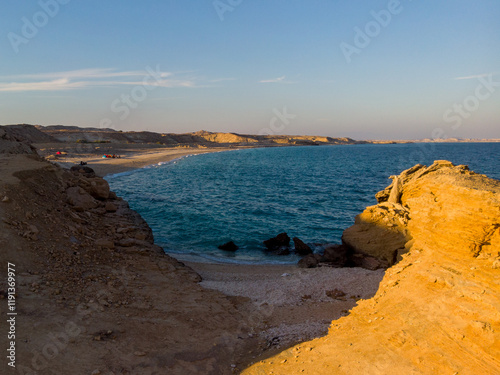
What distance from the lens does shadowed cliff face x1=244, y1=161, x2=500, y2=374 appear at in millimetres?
5121

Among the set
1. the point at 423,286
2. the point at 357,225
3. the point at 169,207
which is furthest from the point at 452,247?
the point at 169,207

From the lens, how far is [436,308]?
5809mm

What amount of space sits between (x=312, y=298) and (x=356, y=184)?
121 feet

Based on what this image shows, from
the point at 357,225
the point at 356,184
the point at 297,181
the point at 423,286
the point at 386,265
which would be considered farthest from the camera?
the point at 297,181

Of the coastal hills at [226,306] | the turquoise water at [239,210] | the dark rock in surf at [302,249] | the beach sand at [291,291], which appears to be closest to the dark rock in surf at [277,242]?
the turquoise water at [239,210]

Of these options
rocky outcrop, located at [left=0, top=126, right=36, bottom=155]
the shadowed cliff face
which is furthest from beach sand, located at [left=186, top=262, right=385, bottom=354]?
rocky outcrop, located at [left=0, top=126, right=36, bottom=155]

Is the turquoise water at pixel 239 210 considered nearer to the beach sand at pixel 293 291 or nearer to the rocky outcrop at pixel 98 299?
the beach sand at pixel 293 291

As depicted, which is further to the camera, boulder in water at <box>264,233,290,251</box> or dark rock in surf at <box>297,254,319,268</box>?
boulder in water at <box>264,233,290,251</box>

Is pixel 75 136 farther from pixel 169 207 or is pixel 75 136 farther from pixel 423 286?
pixel 423 286

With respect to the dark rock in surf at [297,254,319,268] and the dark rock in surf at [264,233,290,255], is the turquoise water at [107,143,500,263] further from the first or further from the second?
the dark rock in surf at [297,254,319,268]

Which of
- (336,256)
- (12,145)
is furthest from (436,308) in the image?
(12,145)

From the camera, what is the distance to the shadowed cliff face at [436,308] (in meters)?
5.12

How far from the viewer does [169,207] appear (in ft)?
94.1

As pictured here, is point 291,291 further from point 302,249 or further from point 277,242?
point 277,242
